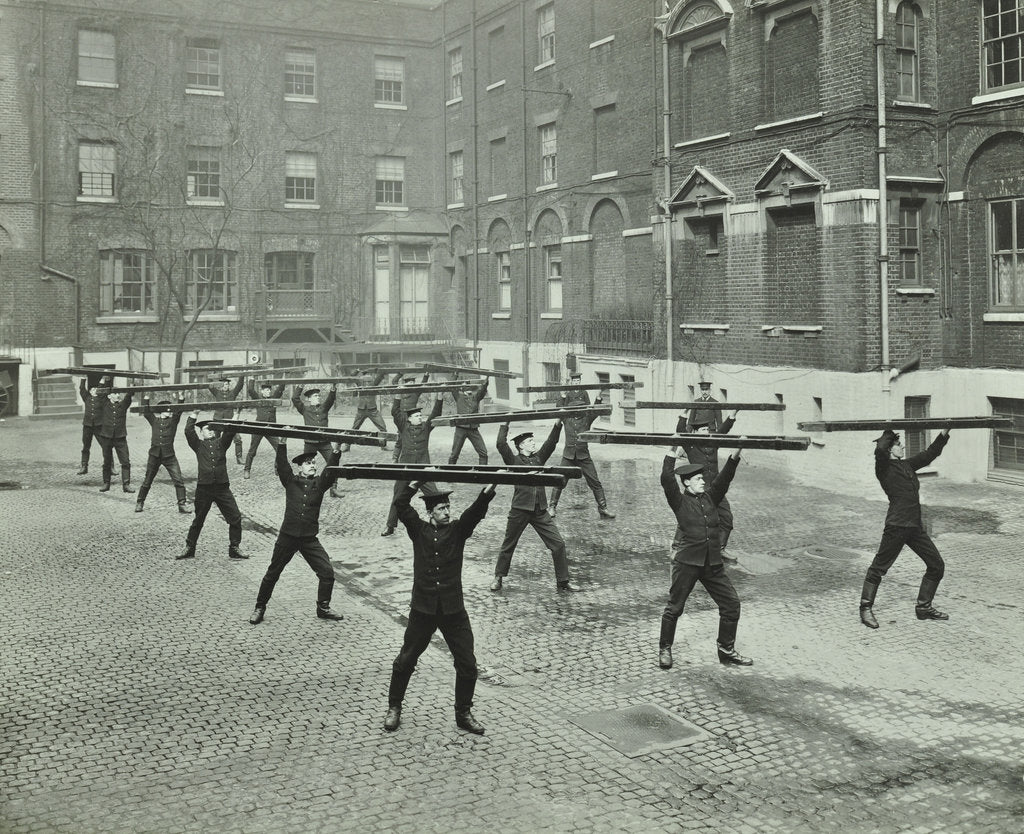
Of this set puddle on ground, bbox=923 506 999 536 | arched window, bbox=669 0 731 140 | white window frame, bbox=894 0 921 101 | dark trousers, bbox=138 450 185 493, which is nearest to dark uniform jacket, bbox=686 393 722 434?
puddle on ground, bbox=923 506 999 536

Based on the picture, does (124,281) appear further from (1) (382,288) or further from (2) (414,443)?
(2) (414,443)

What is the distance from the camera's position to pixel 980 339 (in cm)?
2002

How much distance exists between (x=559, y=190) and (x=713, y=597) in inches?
902

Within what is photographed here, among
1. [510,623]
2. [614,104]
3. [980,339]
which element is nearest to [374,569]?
[510,623]

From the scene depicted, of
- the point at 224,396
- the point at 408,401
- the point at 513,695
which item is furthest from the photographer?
the point at 224,396

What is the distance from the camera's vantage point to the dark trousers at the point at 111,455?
63.3 ft

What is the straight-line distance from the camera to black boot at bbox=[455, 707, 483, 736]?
26.8 feet

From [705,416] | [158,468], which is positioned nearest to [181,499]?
[158,468]

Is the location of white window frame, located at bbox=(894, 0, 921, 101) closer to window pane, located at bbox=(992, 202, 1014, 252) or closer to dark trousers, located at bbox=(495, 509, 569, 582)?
window pane, located at bbox=(992, 202, 1014, 252)

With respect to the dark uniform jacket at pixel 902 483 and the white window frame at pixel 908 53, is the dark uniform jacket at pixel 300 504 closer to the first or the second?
the dark uniform jacket at pixel 902 483

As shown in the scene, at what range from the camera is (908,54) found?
67.0ft

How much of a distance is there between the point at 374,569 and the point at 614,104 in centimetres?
1861

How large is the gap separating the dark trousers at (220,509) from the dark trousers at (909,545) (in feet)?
Answer: 27.0

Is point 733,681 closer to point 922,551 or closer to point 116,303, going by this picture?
point 922,551
